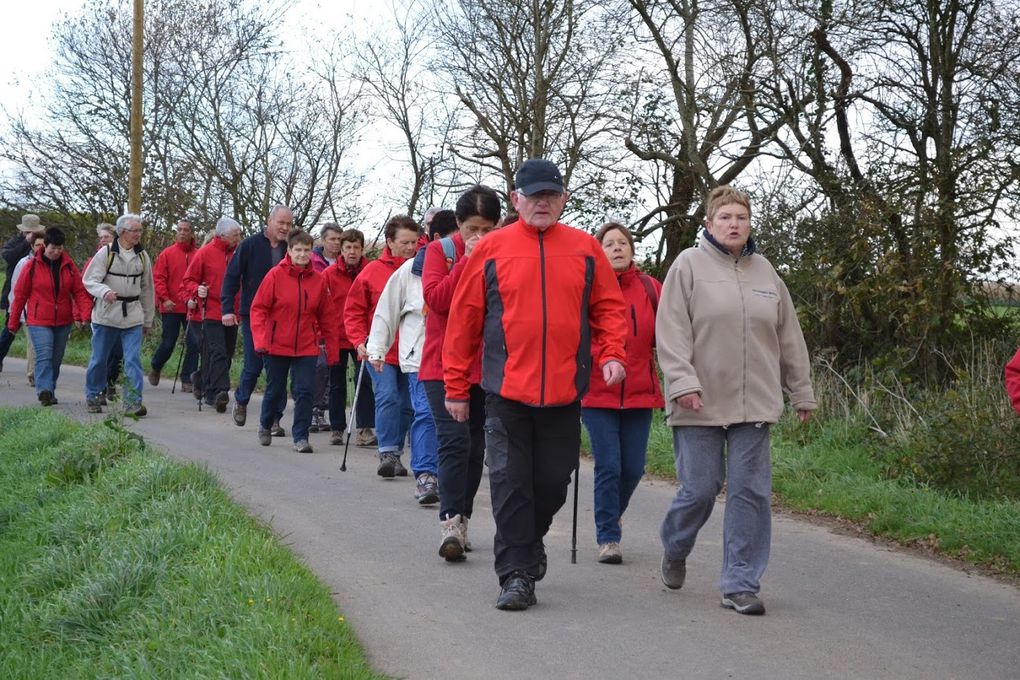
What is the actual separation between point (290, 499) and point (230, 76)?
17.0 meters

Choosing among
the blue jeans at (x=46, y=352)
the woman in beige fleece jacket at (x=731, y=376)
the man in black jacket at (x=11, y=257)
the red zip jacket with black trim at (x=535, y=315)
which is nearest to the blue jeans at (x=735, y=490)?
the woman in beige fleece jacket at (x=731, y=376)

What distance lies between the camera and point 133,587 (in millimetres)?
6812

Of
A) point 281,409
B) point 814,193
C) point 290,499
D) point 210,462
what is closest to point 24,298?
point 281,409

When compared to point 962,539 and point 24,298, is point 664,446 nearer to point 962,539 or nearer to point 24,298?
point 962,539

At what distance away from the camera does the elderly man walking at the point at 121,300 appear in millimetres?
13742

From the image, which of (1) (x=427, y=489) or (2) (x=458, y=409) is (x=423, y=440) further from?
(2) (x=458, y=409)

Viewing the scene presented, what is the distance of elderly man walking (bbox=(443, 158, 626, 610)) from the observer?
19.7ft

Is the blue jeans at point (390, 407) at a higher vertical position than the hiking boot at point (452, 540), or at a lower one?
higher

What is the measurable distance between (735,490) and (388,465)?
4.44 meters

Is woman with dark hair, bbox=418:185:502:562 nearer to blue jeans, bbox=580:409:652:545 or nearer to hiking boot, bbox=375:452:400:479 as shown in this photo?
blue jeans, bbox=580:409:652:545

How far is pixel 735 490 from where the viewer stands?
243 inches

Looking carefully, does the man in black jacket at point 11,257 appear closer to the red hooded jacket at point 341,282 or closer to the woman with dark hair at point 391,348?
the red hooded jacket at point 341,282

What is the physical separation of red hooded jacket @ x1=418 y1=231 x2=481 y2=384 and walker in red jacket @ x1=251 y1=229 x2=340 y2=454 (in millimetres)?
4391

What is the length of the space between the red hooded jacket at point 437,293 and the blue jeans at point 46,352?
8405 mm
